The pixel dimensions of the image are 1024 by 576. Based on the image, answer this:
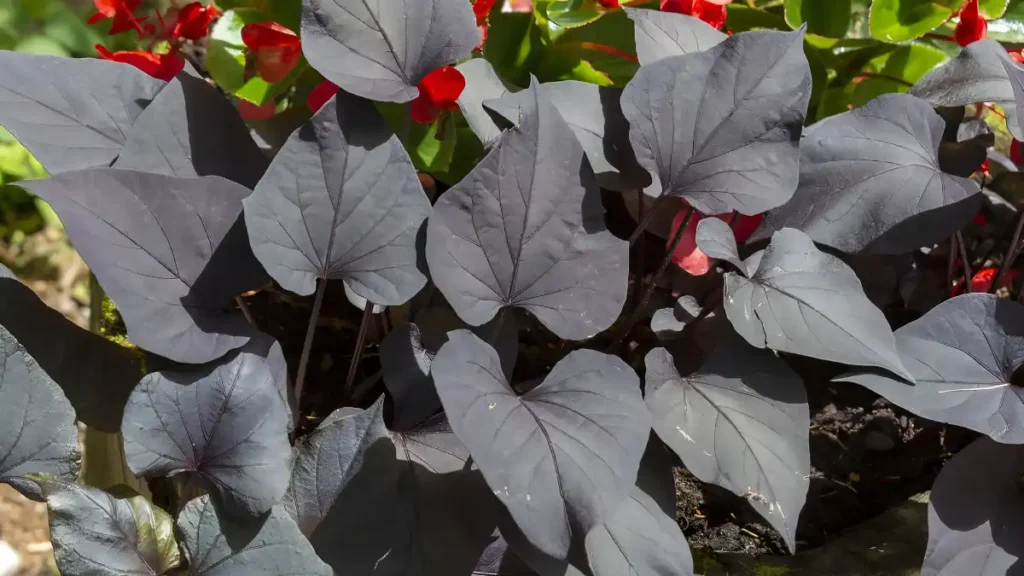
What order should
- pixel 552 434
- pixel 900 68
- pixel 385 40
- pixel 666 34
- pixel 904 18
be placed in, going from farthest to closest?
pixel 900 68 → pixel 904 18 → pixel 666 34 → pixel 385 40 → pixel 552 434

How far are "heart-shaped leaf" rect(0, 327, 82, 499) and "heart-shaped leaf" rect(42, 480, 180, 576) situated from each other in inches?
1.8

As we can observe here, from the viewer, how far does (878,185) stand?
0.68 meters

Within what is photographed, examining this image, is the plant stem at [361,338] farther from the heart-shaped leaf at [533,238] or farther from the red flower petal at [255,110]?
the red flower petal at [255,110]

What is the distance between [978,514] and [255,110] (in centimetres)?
88

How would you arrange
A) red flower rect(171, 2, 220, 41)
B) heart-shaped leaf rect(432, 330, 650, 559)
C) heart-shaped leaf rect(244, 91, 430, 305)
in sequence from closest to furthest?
heart-shaped leaf rect(432, 330, 650, 559) → heart-shaped leaf rect(244, 91, 430, 305) → red flower rect(171, 2, 220, 41)

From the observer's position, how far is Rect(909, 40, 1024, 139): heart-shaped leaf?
696mm

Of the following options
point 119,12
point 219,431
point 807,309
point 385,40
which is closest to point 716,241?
point 807,309

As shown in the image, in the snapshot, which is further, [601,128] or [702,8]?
[702,8]

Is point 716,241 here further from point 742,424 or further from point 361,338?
point 361,338

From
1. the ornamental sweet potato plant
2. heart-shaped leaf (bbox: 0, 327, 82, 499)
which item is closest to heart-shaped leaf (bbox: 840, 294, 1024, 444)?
the ornamental sweet potato plant

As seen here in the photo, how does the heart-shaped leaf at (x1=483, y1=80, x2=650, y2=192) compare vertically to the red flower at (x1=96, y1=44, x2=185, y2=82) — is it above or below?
below

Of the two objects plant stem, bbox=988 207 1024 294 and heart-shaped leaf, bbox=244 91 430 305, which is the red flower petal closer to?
heart-shaped leaf, bbox=244 91 430 305

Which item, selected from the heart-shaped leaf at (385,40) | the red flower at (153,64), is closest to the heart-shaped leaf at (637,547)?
the heart-shaped leaf at (385,40)

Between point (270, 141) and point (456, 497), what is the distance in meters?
0.52
